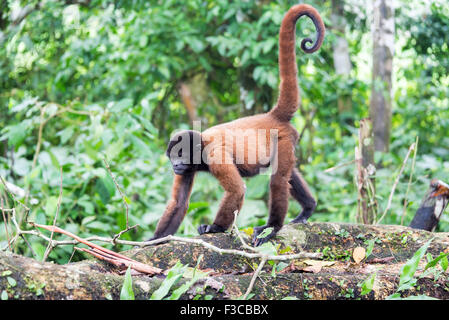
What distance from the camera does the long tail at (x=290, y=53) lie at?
5008 millimetres

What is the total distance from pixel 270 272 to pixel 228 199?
51.6 inches

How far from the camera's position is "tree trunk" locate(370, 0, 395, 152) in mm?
9500

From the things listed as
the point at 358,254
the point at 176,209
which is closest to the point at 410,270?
the point at 358,254

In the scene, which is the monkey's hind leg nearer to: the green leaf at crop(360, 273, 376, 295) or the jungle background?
the jungle background

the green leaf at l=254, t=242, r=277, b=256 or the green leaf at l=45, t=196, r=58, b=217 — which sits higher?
the green leaf at l=254, t=242, r=277, b=256

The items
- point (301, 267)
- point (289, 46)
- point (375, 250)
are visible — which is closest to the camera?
point (301, 267)

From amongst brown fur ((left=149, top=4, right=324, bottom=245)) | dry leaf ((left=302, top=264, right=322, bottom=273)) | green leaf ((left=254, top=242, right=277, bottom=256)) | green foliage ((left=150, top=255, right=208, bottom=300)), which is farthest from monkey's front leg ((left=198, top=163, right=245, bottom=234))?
A: green foliage ((left=150, top=255, right=208, bottom=300))

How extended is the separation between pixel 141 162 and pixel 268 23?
338cm

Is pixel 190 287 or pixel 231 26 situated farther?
pixel 231 26

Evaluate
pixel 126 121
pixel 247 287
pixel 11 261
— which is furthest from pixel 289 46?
pixel 11 261

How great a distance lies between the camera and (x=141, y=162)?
7461 millimetres

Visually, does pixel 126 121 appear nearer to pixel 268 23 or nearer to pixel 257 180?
pixel 257 180

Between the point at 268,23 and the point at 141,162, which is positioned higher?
the point at 268,23

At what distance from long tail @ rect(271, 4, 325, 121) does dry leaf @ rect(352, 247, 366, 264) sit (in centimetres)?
197
